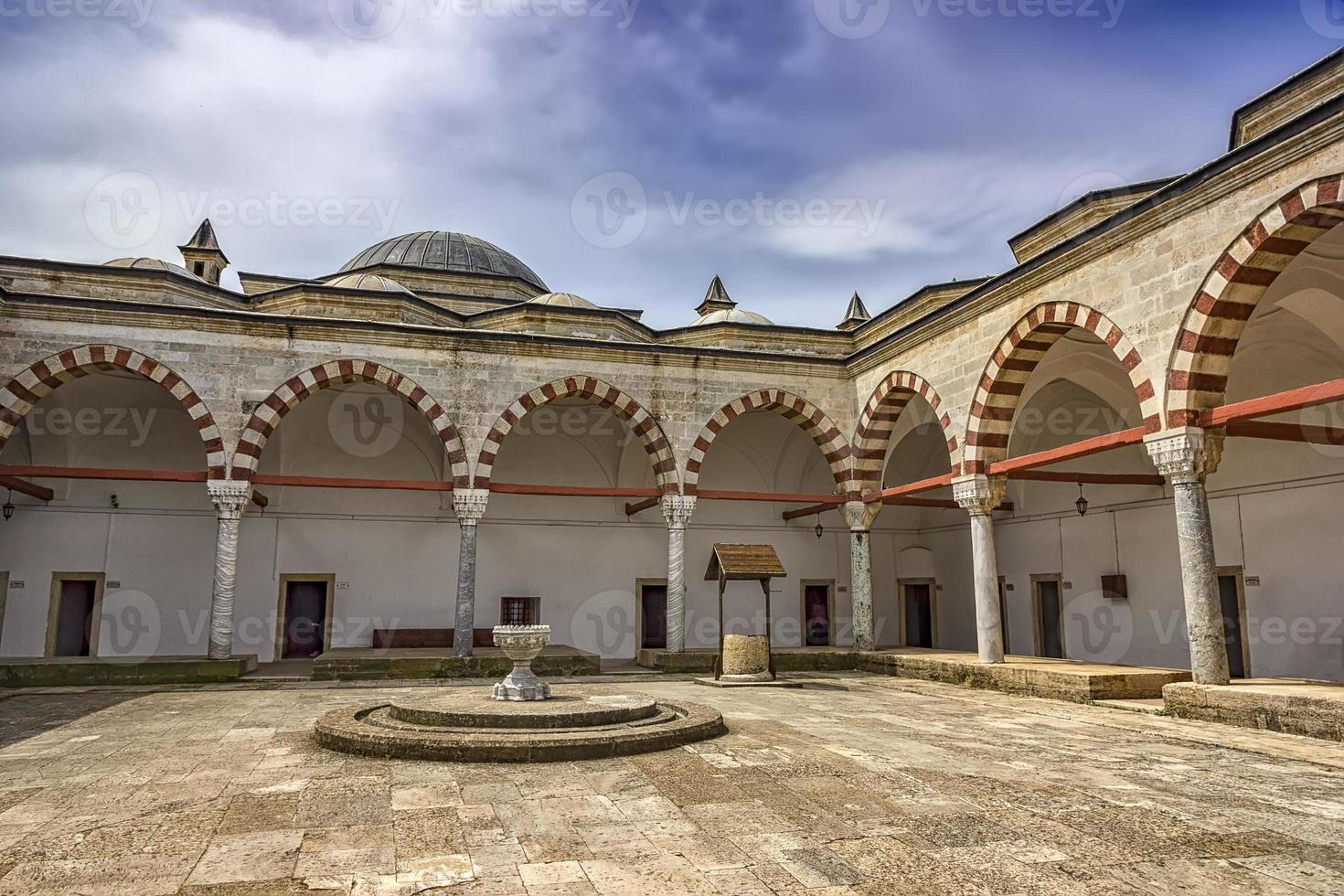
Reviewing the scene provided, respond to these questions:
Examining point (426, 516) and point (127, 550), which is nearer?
point (127, 550)

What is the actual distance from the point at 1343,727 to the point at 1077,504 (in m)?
6.64

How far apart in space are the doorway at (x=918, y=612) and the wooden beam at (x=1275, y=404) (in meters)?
8.62

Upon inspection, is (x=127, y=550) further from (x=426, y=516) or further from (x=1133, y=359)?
(x=1133, y=359)

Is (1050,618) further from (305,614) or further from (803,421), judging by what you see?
(305,614)

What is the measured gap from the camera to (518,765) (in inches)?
192

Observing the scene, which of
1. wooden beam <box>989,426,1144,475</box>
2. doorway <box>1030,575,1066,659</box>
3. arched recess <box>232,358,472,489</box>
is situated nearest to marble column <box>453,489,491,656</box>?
arched recess <box>232,358,472,489</box>

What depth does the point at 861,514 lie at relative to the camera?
12.4m

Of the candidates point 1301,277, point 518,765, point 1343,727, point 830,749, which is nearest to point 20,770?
point 518,765

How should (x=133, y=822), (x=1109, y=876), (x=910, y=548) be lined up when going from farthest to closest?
(x=910, y=548) < (x=133, y=822) < (x=1109, y=876)

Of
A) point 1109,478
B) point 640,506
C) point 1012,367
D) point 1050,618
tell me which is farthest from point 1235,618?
point 640,506

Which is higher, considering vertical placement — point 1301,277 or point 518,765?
point 1301,277

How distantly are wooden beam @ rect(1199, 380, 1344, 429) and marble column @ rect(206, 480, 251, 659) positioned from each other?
1015 cm

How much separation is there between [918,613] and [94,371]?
13.3 meters

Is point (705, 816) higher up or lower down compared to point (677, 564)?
lower down
